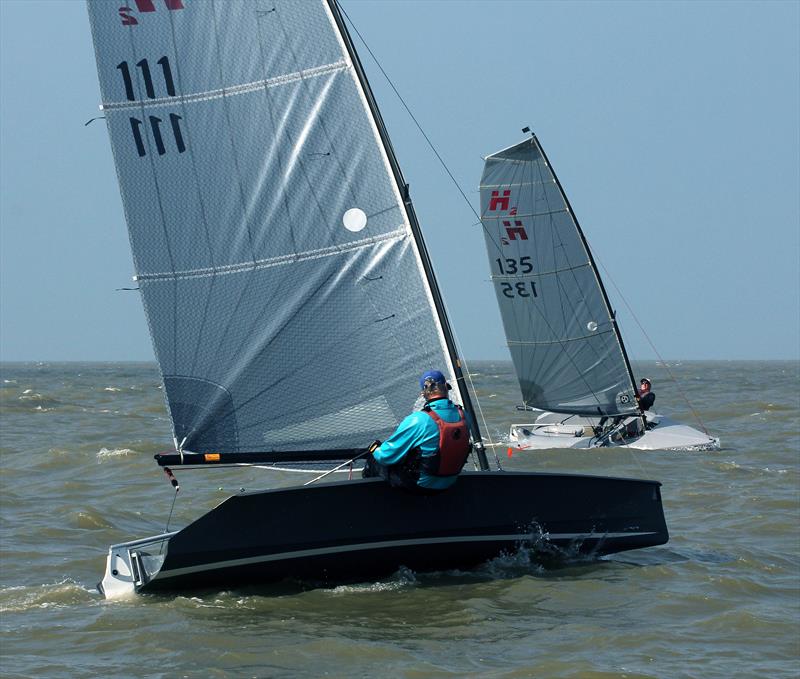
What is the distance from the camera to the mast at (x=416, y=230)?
861 cm

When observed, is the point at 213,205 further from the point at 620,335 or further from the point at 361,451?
the point at 620,335

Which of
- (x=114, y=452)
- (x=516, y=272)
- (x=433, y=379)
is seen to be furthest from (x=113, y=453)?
(x=433, y=379)

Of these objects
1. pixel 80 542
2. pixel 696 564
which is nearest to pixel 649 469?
pixel 696 564

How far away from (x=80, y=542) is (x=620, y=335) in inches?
439

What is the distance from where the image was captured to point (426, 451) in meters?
7.98

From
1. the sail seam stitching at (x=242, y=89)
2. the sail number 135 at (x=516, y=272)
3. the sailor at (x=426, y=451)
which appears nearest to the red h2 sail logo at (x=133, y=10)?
the sail seam stitching at (x=242, y=89)

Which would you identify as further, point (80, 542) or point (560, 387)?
point (560, 387)

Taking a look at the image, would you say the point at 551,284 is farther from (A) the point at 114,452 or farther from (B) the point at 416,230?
(B) the point at 416,230


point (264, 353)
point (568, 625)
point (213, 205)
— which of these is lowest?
point (568, 625)

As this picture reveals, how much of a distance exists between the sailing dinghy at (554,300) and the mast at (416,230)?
34.1 ft

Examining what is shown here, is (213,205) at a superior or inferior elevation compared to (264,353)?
superior

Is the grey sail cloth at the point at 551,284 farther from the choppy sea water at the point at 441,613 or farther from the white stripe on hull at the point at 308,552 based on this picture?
the white stripe on hull at the point at 308,552

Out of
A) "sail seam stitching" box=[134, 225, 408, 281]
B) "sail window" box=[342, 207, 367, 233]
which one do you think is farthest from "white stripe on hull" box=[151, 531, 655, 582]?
"sail window" box=[342, 207, 367, 233]

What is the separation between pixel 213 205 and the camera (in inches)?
345
